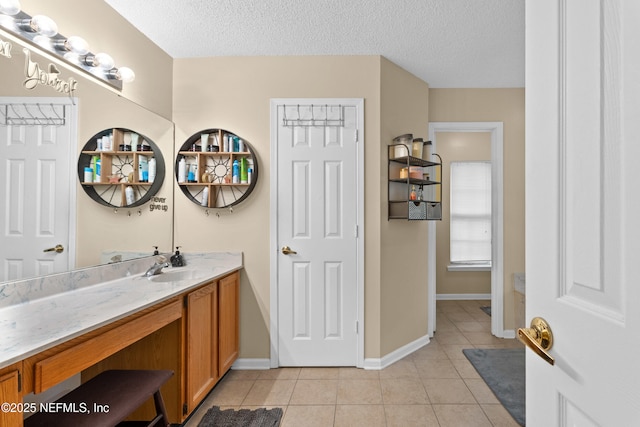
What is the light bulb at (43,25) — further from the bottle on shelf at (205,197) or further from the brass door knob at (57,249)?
the bottle on shelf at (205,197)

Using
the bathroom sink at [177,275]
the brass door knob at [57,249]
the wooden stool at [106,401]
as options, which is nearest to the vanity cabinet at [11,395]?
the wooden stool at [106,401]

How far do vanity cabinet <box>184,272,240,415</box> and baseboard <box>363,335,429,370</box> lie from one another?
44.5 inches

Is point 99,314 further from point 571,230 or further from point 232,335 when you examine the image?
point 571,230

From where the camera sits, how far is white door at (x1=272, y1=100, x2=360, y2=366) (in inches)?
106

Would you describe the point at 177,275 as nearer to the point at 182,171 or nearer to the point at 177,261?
the point at 177,261

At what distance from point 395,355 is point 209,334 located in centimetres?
160

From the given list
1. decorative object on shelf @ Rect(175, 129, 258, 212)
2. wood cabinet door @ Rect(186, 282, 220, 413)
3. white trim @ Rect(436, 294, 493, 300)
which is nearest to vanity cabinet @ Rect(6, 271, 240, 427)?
wood cabinet door @ Rect(186, 282, 220, 413)

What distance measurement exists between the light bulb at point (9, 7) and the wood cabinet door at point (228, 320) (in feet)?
6.01

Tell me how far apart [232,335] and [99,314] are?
1333mm

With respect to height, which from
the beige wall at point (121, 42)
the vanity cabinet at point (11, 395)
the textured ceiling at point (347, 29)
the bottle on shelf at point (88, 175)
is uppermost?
the textured ceiling at point (347, 29)

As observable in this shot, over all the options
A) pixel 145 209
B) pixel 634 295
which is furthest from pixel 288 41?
pixel 634 295

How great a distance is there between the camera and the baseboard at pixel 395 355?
104 inches

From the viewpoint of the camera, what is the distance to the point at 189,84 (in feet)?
9.02

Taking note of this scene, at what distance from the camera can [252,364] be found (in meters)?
2.67
